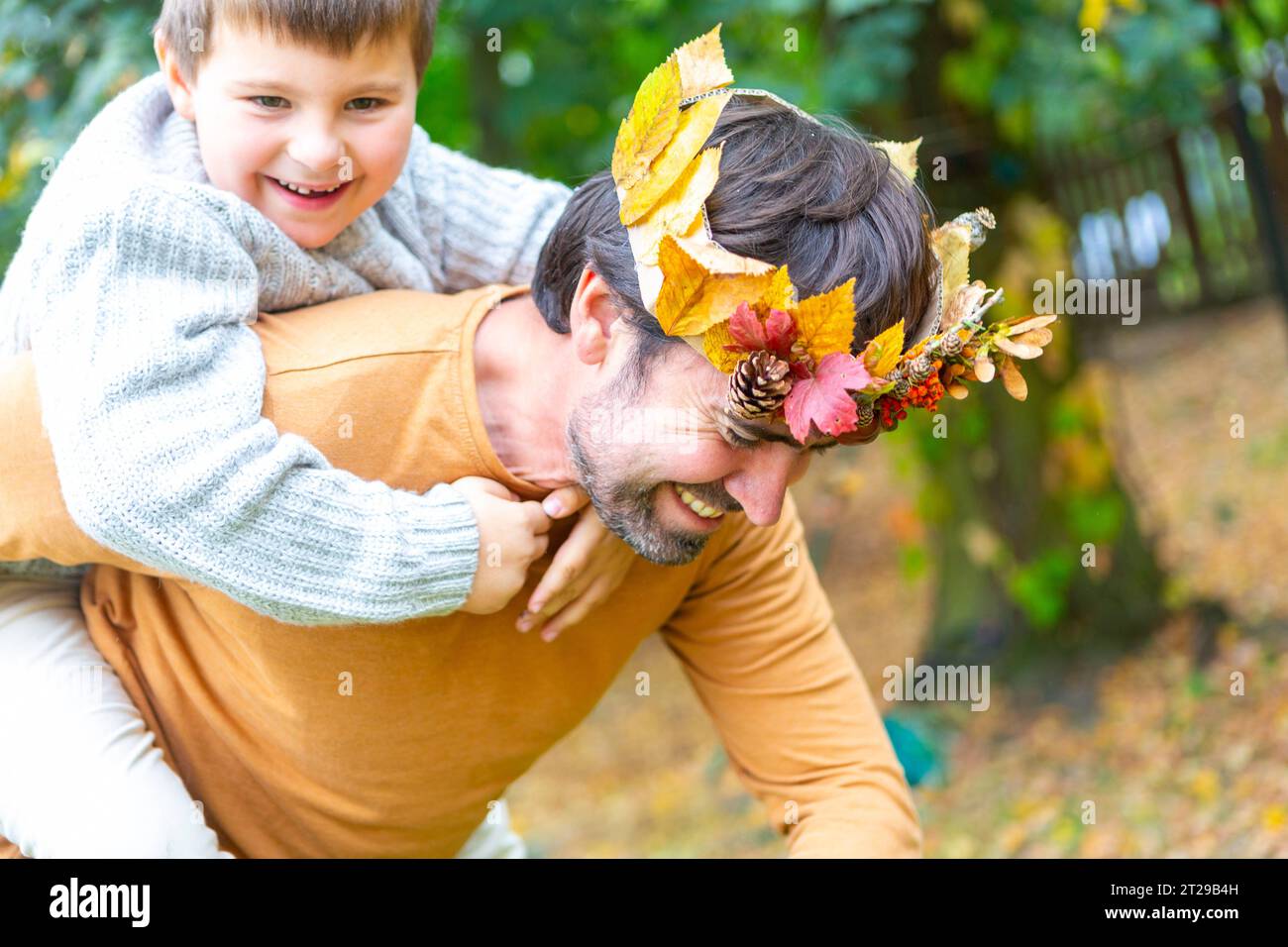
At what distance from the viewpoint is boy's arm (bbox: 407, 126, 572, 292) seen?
2656mm

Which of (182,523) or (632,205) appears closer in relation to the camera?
(182,523)

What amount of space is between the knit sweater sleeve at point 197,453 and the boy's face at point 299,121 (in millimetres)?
176

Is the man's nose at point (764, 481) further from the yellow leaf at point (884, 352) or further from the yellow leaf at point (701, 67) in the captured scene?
the yellow leaf at point (701, 67)

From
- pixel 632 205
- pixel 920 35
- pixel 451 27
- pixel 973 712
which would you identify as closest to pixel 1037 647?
pixel 973 712

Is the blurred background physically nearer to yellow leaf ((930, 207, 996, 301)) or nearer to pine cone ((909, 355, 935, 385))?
yellow leaf ((930, 207, 996, 301))

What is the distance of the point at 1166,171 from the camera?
9.79 meters

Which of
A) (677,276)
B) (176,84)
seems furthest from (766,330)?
(176,84)

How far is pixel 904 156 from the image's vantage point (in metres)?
2.38

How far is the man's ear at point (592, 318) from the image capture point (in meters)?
2.27

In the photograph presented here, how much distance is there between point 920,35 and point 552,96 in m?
1.39

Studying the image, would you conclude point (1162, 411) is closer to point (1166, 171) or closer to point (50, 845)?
point (1166, 171)

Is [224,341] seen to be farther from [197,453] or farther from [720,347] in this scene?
[720,347]

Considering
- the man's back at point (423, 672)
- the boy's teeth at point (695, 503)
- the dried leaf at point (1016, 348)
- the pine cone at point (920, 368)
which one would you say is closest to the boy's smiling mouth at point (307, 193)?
the man's back at point (423, 672)

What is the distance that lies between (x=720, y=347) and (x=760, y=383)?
0.10 meters
